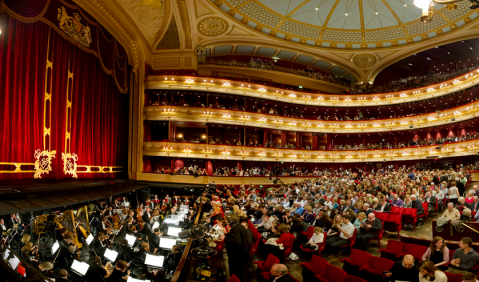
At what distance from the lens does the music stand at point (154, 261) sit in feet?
17.2

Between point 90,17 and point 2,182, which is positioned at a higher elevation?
point 90,17

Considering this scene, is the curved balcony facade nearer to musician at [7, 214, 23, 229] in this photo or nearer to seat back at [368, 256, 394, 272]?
musician at [7, 214, 23, 229]

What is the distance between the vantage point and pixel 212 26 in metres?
19.9

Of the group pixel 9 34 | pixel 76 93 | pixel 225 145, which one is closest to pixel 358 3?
pixel 225 145

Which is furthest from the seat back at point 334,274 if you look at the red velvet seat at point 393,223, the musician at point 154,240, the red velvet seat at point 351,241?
the red velvet seat at point 393,223

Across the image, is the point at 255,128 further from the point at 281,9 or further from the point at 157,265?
the point at 157,265

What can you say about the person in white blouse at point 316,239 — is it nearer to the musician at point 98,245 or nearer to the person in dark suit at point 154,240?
the person in dark suit at point 154,240

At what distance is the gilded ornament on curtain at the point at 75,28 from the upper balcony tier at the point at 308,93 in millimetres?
7347

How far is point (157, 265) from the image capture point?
522 centimetres

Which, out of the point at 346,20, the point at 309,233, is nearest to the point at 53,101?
the point at 309,233

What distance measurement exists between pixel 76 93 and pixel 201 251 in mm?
9778

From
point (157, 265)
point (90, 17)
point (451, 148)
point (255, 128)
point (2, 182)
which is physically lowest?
point (157, 265)

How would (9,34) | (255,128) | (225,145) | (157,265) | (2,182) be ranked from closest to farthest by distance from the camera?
1. (157,265)
2. (2,182)
3. (9,34)
4. (225,145)
5. (255,128)

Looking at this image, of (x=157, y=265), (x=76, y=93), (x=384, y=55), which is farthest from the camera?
(x=384, y=55)
